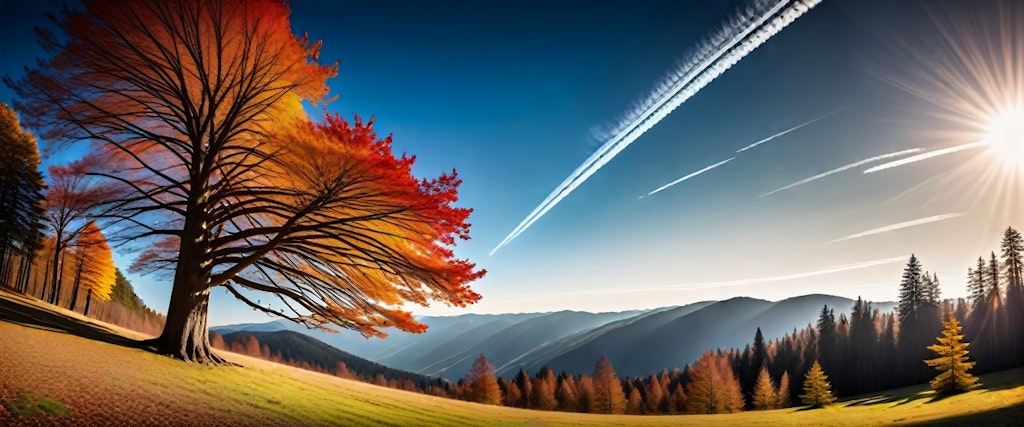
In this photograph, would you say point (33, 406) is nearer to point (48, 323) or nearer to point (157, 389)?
point (157, 389)

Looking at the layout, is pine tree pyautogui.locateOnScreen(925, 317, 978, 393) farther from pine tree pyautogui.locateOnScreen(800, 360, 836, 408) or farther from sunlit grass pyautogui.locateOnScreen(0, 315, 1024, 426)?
sunlit grass pyautogui.locateOnScreen(0, 315, 1024, 426)

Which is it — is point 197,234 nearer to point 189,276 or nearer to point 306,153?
point 189,276

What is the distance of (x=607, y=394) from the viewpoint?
71.9 metres

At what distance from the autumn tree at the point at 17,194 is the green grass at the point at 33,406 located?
91.9 ft

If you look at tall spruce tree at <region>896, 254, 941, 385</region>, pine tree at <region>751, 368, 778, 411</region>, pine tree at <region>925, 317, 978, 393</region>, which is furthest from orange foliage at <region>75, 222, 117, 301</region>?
tall spruce tree at <region>896, 254, 941, 385</region>

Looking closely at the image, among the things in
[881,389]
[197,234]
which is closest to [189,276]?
[197,234]

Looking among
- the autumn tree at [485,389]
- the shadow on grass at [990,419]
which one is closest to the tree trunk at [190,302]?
the shadow on grass at [990,419]

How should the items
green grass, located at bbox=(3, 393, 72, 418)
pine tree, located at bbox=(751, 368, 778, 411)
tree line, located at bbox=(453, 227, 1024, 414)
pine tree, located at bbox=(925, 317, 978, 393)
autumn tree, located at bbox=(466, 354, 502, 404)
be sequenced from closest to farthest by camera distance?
green grass, located at bbox=(3, 393, 72, 418), pine tree, located at bbox=(925, 317, 978, 393), tree line, located at bbox=(453, 227, 1024, 414), pine tree, located at bbox=(751, 368, 778, 411), autumn tree, located at bbox=(466, 354, 502, 404)

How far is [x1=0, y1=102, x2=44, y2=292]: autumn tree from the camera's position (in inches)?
1114

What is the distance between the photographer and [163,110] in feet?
50.4

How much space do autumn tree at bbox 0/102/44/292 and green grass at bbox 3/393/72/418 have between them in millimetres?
28004

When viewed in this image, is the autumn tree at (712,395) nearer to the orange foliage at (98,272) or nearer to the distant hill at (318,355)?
the orange foliage at (98,272)

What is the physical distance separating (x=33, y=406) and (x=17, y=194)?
Answer: 120 feet

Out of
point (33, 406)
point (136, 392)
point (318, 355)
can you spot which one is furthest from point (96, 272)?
point (318, 355)
